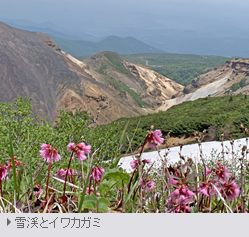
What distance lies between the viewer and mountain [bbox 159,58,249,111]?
228 feet

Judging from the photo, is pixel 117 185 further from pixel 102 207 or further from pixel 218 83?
pixel 218 83

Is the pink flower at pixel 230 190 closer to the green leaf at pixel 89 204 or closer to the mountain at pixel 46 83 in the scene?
the green leaf at pixel 89 204

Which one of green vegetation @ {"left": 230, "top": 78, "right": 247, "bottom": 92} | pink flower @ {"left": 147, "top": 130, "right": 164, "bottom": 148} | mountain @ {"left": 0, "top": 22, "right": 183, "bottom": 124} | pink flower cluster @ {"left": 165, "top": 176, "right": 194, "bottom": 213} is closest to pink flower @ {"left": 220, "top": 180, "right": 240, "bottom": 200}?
pink flower cluster @ {"left": 165, "top": 176, "right": 194, "bottom": 213}

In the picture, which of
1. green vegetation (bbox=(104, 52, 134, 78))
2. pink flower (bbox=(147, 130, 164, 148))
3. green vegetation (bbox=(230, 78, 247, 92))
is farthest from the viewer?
green vegetation (bbox=(104, 52, 134, 78))

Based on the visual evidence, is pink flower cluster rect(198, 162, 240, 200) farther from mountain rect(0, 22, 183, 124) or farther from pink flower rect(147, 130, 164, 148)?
mountain rect(0, 22, 183, 124)

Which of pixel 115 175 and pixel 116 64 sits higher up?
pixel 115 175

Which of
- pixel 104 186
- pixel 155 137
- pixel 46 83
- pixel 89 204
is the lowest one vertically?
pixel 46 83

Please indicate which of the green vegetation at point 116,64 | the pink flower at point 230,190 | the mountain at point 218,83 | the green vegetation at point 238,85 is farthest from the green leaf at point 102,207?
the green vegetation at point 116,64

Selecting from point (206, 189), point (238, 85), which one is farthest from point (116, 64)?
point (206, 189)

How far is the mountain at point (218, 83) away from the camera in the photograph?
69562 millimetres

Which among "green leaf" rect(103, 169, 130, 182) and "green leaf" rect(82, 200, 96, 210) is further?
"green leaf" rect(103, 169, 130, 182)

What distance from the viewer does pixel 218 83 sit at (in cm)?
8356

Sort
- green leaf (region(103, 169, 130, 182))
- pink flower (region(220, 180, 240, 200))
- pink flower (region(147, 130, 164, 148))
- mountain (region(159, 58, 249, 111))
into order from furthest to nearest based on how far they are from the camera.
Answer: mountain (region(159, 58, 249, 111)), green leaf (region(103, 169, 130, 182)), pink flower (region(147, 130, 164, 148)), pink flower (region(220, 180, 240, 200))

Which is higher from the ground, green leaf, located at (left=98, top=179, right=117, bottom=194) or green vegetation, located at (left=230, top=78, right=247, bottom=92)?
green leaf, located at (left=98, top=179, right=117, bottom=194)
